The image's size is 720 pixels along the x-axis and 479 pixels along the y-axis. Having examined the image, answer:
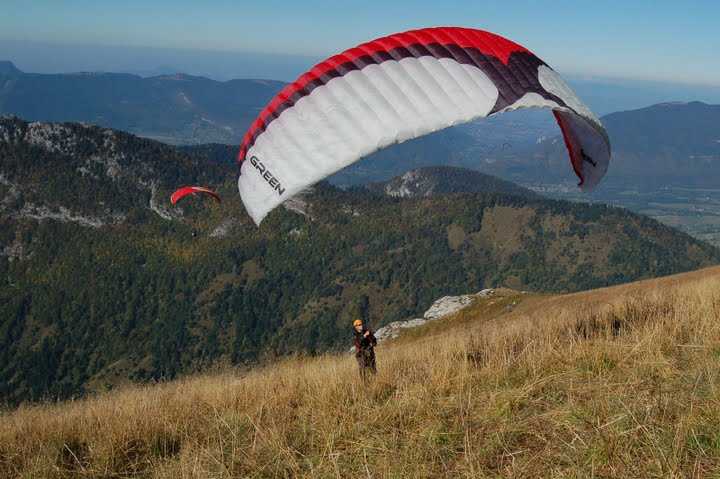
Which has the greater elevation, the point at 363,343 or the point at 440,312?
the point at 363,343

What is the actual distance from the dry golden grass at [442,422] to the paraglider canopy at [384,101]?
261 cm

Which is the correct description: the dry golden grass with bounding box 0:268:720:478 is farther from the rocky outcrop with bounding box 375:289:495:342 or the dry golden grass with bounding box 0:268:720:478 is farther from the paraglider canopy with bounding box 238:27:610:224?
the rocky outcrop with bounding box 375:289:495:342

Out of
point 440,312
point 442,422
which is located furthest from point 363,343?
point 440,312

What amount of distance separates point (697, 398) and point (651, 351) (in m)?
1.56

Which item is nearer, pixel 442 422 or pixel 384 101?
pixel 442 422

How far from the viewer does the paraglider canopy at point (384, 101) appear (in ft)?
22.5

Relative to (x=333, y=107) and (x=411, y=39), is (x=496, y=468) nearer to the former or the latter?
(x=333, y=107)

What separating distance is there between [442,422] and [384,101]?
4536 millimetres

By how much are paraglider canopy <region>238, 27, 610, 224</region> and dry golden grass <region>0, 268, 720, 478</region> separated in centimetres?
261

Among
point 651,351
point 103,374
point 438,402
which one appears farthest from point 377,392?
point 103,374

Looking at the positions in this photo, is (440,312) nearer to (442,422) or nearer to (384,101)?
(384,101)

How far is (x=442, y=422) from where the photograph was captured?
441cm

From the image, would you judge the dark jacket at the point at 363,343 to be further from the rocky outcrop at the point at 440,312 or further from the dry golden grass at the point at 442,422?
the rocky outcrop at the point at 440,312

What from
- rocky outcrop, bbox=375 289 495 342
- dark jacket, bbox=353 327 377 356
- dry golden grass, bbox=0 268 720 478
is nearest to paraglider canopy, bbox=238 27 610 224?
dark jacket, bbox=353 327 377 356
